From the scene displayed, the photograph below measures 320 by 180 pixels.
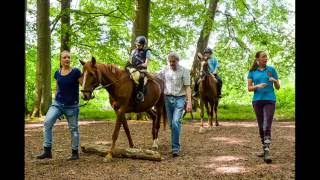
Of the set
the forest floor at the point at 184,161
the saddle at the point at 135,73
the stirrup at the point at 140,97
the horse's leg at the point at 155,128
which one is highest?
the saddle at the point at 135,73

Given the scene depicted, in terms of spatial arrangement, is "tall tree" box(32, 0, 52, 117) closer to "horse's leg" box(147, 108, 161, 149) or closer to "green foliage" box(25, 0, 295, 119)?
"green foliage" box(25, 0, 295, 119)

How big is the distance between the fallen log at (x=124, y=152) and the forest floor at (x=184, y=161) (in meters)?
0.11

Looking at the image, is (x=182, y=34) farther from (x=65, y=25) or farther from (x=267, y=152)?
(x=267, y=152)

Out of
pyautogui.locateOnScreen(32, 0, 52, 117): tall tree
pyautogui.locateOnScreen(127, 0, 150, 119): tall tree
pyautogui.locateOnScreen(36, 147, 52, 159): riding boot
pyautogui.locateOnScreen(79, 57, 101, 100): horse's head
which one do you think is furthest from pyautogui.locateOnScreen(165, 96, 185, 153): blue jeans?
pyautogui.locateOnScreen(32, 0, 52, 117): tall tree

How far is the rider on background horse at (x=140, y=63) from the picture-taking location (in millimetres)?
9668

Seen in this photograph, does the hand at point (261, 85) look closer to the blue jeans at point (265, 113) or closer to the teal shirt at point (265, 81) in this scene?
the teal shirt at point (265, 81)

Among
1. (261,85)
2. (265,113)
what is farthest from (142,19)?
(265,113)

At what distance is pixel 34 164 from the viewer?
328 inches

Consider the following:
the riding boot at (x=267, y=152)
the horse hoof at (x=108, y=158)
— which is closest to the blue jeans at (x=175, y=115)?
the horse hoof at (x=108, y=158)

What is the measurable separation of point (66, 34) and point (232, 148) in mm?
12763

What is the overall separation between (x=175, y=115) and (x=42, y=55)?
11.1 meters

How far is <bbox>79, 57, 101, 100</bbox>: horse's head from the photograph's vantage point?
27.5 ft

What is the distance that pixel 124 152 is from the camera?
9.05m
